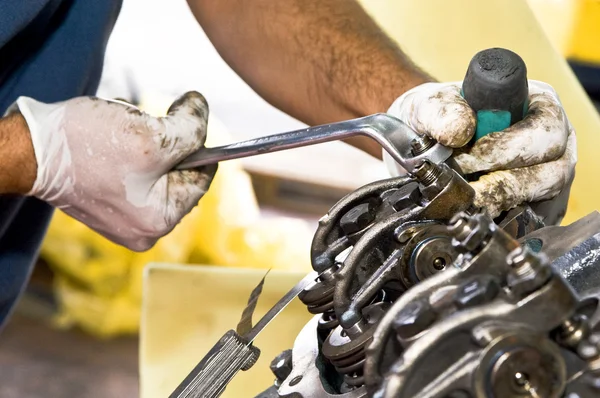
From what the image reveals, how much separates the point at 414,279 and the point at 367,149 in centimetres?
93

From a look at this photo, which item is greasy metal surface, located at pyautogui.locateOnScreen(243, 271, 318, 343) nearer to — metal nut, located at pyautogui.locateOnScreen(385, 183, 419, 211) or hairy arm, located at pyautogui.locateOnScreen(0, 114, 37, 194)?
metal nut, located at pyautogui.locateOnScreen(385, 183, 419, 211)

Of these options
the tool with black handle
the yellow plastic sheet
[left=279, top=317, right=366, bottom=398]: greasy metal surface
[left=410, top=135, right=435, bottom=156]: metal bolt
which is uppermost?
the tool with black handle

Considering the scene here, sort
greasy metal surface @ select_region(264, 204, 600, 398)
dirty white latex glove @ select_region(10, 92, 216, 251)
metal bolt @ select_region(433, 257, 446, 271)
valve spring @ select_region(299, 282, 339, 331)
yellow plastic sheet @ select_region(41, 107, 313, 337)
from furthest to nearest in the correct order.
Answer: yellow plastic sheet @ select_region(41, 107, 313, 337), dirty white latex glove @ select_region(10, 92, 216, 251), valve spring @ select_region(299, 282, 339, 331), metal bolt @ select_region(433, 257, 446, 271), greasy metal surface @ select_region(264, 204, 600, 398)

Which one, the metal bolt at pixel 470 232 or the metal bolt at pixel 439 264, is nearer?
the metal bolt at pixel 470 232

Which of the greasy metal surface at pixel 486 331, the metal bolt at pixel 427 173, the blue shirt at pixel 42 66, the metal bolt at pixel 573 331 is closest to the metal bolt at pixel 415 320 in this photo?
the greasy metal surface at pixel 486 331

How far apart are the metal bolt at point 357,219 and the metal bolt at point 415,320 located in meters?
0.25

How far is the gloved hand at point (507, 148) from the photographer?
3.21ft

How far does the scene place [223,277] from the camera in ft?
5.31

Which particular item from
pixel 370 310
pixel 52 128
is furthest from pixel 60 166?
pixel 370 310

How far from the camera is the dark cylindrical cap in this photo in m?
0.90

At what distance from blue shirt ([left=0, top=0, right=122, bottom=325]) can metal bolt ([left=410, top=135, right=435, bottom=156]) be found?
2.54ft

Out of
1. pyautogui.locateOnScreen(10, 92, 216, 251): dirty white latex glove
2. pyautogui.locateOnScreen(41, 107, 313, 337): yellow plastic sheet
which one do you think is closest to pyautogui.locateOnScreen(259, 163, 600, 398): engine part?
pyautogui.locateOnScreen(10, 92, 216, 251): dirty white latex glove

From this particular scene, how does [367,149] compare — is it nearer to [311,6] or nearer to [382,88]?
[382,88]

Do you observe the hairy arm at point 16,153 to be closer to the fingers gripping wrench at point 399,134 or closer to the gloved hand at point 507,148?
the fingers gripping wrench at point 399,134
